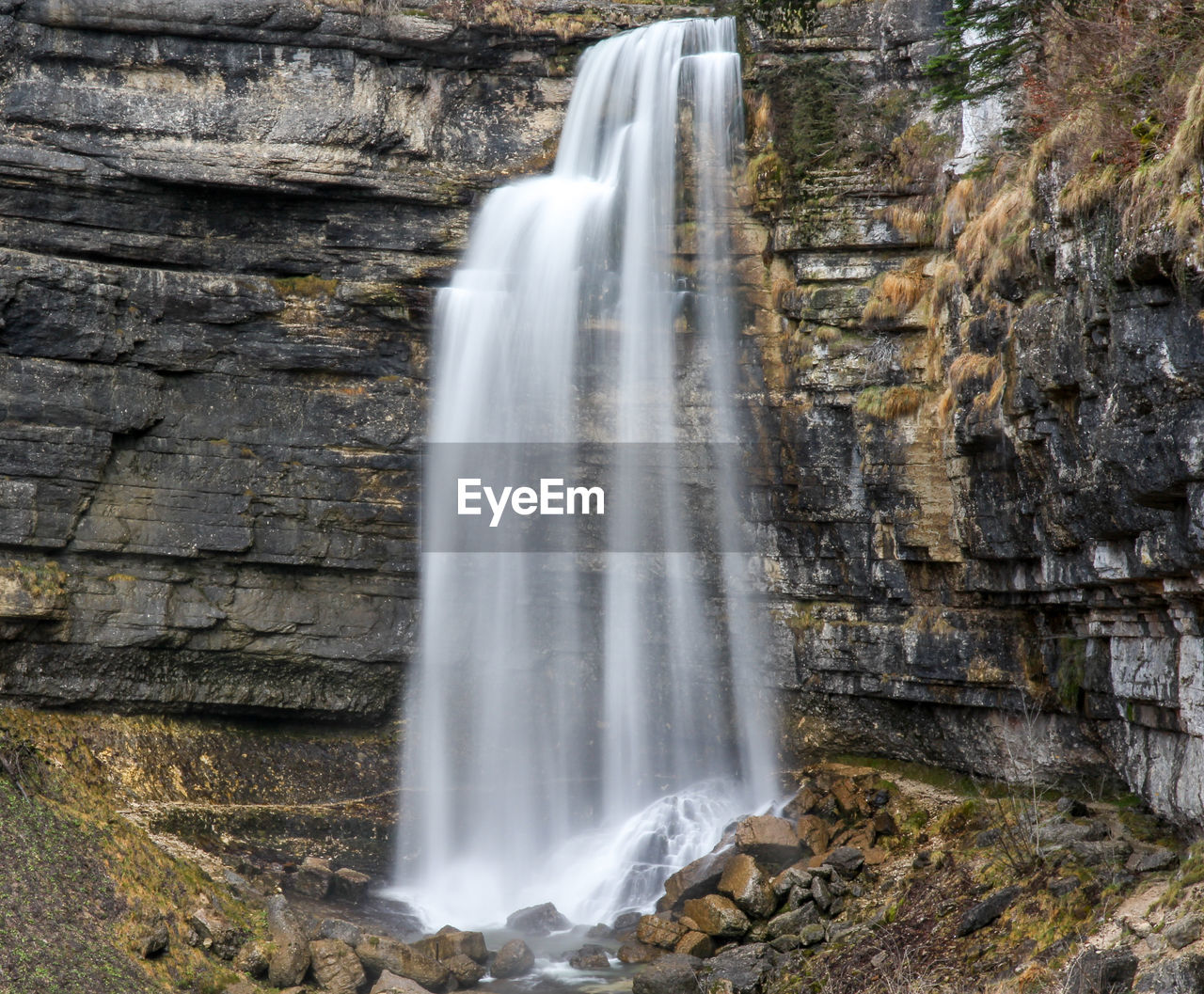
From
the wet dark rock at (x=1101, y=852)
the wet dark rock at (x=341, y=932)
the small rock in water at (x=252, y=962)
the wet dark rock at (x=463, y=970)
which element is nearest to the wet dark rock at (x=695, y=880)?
the wet dark rock at (x=463, y=970)

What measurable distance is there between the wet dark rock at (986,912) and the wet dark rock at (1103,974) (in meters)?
2.01

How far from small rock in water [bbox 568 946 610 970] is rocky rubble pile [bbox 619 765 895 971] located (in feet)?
0.87

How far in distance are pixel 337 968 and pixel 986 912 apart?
7.92 metres

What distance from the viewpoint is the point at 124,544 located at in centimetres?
1967

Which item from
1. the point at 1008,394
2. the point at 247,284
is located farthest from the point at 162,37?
the point at 1008,394

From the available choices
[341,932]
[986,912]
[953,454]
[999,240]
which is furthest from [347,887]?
[999,240]

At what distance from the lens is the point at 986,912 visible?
1373 centimetres

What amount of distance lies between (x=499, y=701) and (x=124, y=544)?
710cm

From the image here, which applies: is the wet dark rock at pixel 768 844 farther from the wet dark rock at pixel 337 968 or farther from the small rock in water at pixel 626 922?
the wet dark rock at pixel 337 968

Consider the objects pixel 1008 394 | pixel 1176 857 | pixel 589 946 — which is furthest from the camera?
pixel 589 946

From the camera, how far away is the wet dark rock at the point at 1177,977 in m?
10.6

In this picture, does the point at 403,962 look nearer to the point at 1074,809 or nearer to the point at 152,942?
the point at 152,942

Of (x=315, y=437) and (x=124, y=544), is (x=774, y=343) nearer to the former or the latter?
(x=315, y=437)

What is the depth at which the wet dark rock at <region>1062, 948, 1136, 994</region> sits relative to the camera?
11.4m
